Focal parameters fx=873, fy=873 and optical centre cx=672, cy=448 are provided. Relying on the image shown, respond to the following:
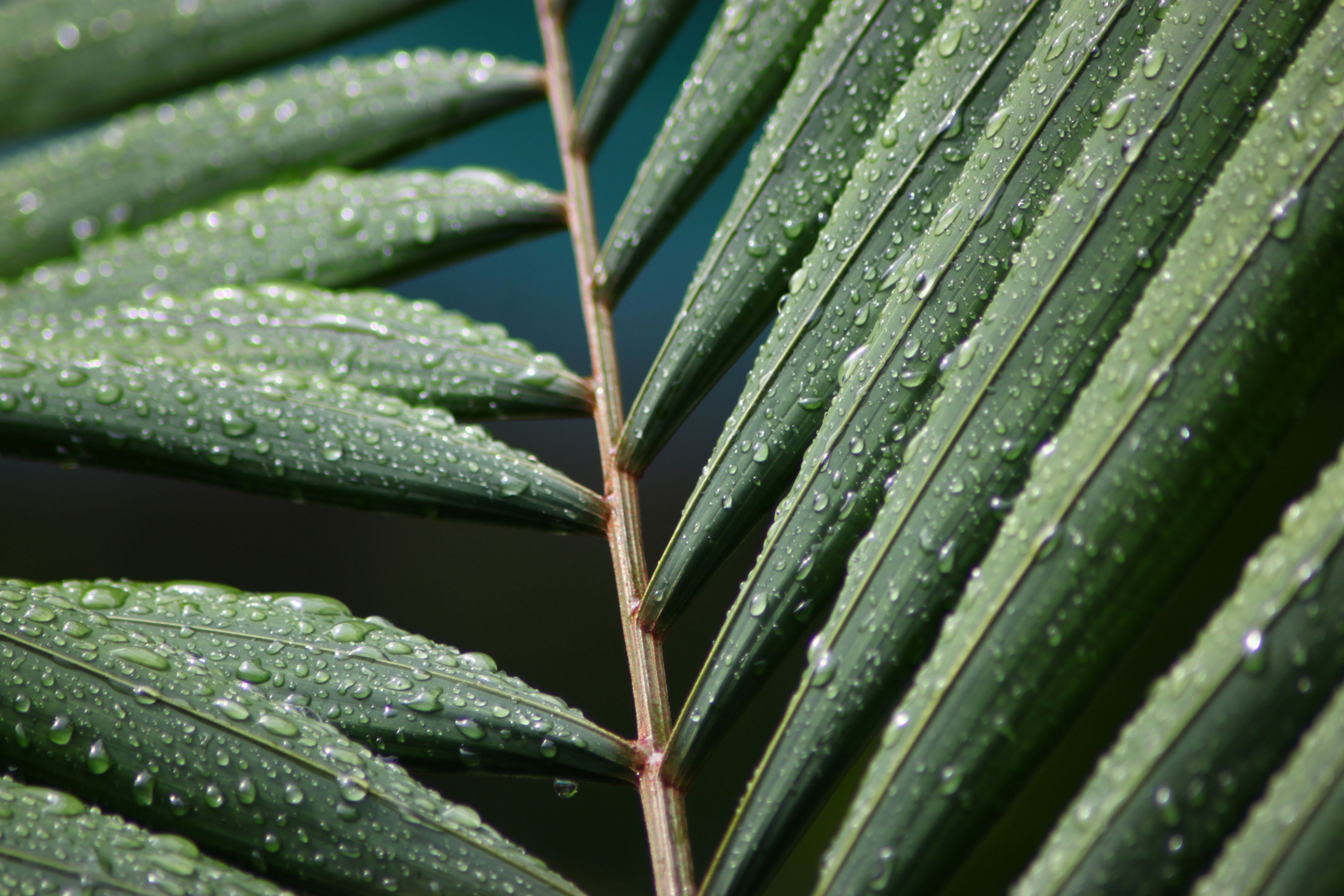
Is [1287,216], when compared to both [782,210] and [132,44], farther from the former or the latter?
[132,44]

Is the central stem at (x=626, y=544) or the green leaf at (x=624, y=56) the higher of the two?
the green leaf at (x=624, y=56)

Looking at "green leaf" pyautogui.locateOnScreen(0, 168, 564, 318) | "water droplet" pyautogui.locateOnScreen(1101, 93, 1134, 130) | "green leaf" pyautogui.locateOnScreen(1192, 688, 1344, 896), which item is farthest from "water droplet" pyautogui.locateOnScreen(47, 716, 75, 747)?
"water droplet" pyautogui.locateOnScreen(1101, 93, 1134, 130)

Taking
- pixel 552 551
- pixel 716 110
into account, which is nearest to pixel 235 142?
pixel 716 110

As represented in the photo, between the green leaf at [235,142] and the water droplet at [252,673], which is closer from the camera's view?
the water droplet at [252,673]

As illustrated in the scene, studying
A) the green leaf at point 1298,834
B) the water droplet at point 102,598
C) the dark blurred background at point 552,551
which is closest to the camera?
the green leaf at point 1298,834

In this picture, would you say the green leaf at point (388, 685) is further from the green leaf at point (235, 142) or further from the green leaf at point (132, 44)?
the green leaf at point (132, 44)

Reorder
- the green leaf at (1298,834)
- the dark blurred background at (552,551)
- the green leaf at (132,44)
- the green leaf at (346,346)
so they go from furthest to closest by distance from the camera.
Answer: the dark blurred background at (552,551), the green leaf at (132,44), the green leaf at (346,346), the green leaf at (1298,834)

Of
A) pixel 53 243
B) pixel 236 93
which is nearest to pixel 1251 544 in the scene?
pixel 236 93

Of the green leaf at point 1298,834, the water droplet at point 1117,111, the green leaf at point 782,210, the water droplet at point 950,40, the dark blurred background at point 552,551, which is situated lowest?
the dark blurred background at point 552,551

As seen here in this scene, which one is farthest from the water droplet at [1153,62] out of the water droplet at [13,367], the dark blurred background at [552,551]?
the dark blurred background at [552,551]
